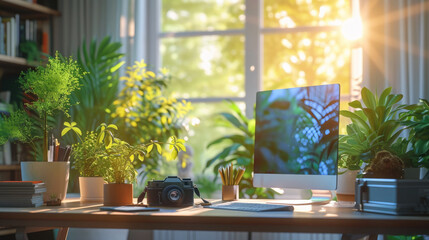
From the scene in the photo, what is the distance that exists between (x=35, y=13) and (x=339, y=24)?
243 cm

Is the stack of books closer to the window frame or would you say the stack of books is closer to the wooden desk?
the wooden desk

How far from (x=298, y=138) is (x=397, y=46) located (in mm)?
1957

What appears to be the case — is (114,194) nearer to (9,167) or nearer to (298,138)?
(298,138)

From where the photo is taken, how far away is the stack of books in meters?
2.01

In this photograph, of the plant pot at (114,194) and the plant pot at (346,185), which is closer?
the plant pot at (114,194)

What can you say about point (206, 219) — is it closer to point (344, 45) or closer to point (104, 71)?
point (104, 71)

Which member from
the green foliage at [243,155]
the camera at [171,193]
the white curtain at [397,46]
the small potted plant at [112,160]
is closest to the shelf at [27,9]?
the green foliage at [243,155]

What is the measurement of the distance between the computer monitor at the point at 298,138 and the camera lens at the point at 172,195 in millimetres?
443

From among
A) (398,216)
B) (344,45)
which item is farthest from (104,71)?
(398,216)

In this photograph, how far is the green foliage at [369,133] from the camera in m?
2.26

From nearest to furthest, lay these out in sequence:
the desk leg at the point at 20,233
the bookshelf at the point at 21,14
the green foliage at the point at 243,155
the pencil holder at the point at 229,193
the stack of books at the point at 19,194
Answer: the desk leg at the point at 20,233 → the stack of books at the point at 19,194 → the pencil holder at the point at 229,193 → the green foliage at the point at 243,155 → the bookshelf at the point at 21,14

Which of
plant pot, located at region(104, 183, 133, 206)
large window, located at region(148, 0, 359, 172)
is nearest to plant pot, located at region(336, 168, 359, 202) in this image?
plant pot, located at region(104, 183, 133, 206)

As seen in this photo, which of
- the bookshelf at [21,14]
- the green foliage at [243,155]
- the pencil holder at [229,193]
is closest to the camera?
the pencil holder at [229,193]

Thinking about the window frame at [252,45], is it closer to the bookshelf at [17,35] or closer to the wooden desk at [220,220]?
the bookshelf at [17,35]
